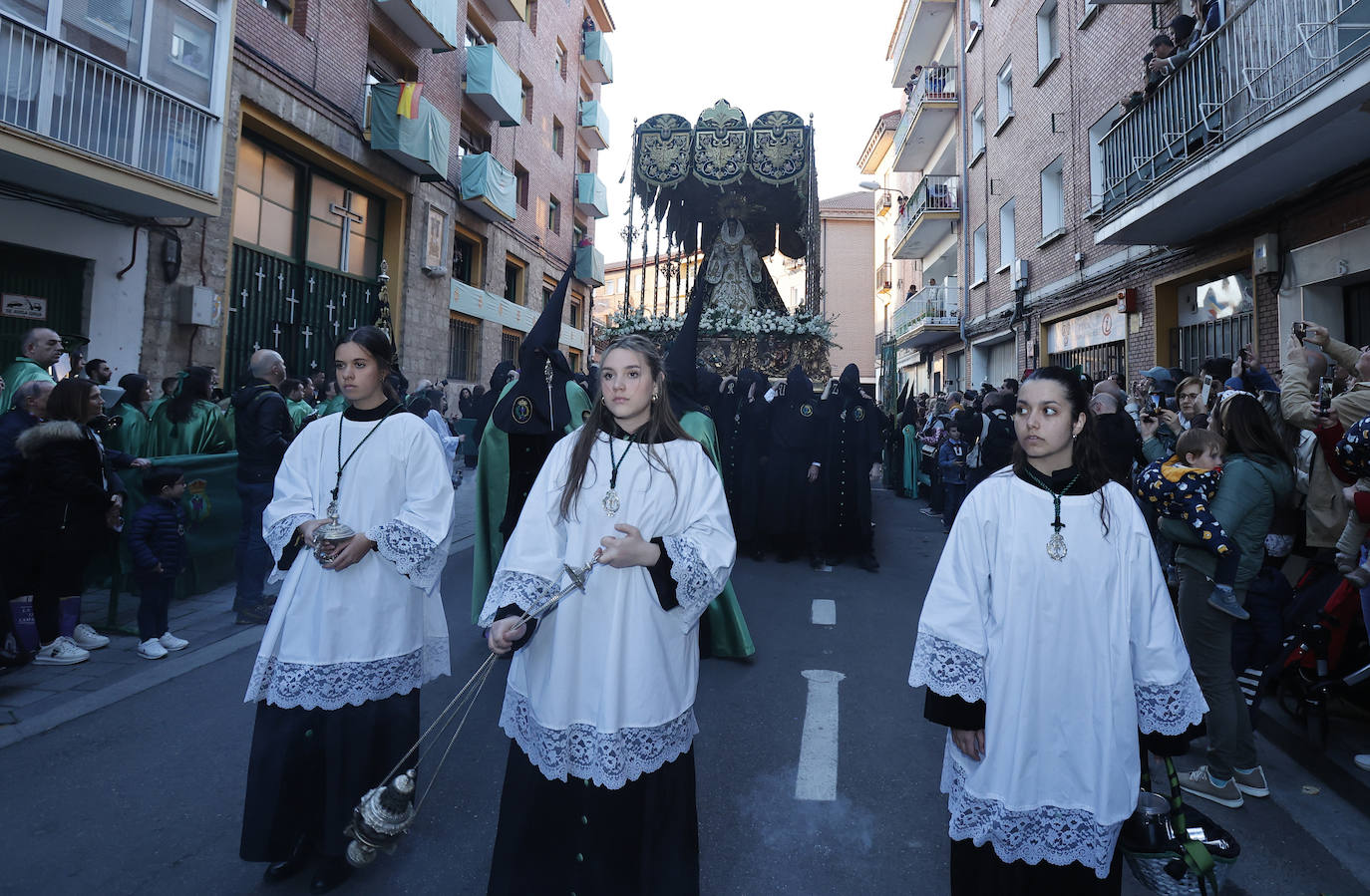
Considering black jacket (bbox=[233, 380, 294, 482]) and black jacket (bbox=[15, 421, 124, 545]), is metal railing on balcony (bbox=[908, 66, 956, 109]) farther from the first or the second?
black jacket (bbox=[15, 421, 124, 545])

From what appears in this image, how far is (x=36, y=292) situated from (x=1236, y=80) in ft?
44.3

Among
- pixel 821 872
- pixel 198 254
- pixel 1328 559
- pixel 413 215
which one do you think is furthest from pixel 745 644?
pixel 413 215

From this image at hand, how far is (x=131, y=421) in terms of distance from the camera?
6.44m

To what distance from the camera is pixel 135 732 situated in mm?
3799

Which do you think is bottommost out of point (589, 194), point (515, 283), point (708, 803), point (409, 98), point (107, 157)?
point (708, 803)

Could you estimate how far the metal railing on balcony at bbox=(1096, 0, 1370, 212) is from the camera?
6.51 meters

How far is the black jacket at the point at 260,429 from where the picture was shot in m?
5.70

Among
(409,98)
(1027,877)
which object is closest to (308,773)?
(1027,877)

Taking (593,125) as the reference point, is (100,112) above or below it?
below

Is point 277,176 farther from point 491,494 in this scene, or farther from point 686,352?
point 686,352

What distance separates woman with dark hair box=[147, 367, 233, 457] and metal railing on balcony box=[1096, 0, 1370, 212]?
952cm

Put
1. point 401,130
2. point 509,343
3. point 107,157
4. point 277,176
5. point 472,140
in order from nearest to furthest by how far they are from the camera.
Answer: point 107,157 → point 277,176 → point 401,130 → point 472,140 → point 509,343

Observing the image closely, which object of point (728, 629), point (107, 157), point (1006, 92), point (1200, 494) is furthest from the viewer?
point (1006, 92)

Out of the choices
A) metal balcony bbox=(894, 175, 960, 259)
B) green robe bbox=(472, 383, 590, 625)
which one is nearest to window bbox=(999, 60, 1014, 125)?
metal balcony bbox=(894, 175, 960, 259)
